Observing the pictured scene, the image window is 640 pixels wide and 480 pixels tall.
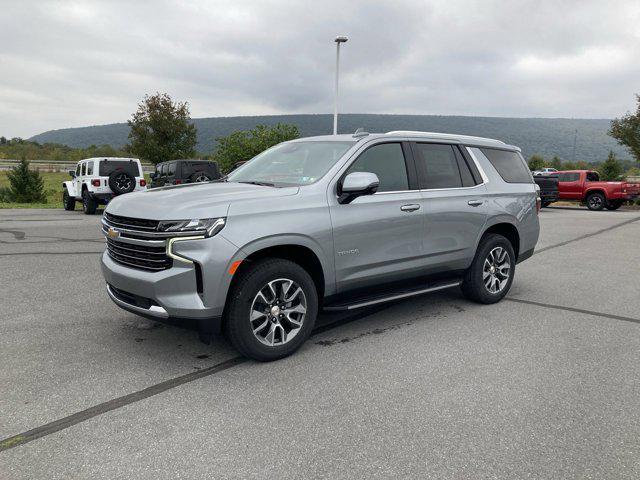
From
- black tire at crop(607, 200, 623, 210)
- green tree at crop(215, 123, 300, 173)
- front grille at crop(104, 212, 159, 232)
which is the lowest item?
black tire at crop(607, 200, 623, 210)

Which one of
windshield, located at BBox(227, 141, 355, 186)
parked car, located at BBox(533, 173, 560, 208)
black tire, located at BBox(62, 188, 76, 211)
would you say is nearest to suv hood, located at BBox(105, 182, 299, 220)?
windshield, located at BBox(227, 141, 355, 186)

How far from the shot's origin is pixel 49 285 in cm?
634

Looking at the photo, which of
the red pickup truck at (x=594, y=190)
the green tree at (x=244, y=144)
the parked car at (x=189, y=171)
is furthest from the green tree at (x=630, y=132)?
the parked car at (x=189, y=171)

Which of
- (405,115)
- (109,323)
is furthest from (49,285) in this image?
(405,115)

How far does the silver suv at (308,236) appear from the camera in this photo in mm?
3588

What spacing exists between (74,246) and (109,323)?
17.4ft

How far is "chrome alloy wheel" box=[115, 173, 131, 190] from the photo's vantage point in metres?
16.6

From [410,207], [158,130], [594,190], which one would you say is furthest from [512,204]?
[158,130]

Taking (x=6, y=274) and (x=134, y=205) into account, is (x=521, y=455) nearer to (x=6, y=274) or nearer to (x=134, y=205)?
(x=134, y=205)

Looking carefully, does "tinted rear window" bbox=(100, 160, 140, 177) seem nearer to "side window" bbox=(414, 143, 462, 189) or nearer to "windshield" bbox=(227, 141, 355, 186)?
"windshield" bbox=(227, 141, 355, 186)

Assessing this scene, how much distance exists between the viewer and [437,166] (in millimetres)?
5258

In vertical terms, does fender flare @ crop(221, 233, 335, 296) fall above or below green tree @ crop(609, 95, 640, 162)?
below

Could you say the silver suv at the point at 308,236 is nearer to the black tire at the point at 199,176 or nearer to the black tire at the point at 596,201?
the black tire at the point at 199,176

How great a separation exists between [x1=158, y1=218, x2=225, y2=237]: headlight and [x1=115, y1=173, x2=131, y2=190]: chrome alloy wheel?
14.2 metres
